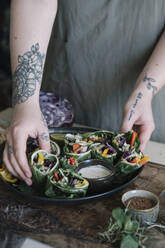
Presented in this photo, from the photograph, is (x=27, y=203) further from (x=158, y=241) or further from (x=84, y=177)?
(x=158, y=241)

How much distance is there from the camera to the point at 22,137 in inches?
47.8

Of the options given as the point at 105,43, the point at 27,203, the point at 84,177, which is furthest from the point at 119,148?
the point at 105,43

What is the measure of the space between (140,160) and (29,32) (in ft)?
2.39

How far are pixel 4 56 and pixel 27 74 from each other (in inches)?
103

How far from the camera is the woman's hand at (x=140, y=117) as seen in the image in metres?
1.45

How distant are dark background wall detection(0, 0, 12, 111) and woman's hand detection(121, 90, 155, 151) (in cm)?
267

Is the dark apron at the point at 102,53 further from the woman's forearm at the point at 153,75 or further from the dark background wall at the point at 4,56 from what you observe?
the dark background wall at the point at 4,56

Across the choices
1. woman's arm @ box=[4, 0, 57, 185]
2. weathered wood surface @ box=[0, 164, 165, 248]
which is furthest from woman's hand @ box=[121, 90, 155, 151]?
woman's arm @ box=[4, 0, 57, 185]

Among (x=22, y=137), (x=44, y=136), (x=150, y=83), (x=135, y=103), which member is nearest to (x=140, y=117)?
(x=135, y=103)

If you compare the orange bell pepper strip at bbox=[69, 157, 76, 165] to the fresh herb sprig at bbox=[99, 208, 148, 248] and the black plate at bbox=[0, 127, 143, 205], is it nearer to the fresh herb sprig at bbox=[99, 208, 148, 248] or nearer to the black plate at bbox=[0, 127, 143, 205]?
the black plate at bbox=[0, 127, 143, 205]

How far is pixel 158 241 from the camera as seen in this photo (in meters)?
1.03

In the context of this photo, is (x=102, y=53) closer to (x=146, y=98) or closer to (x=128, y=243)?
(x=146, y=98)

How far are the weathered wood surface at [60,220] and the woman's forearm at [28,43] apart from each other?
0.45 meters

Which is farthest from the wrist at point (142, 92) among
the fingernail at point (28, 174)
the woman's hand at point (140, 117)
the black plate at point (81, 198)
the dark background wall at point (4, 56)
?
the dark background wall at point (4, 56)
